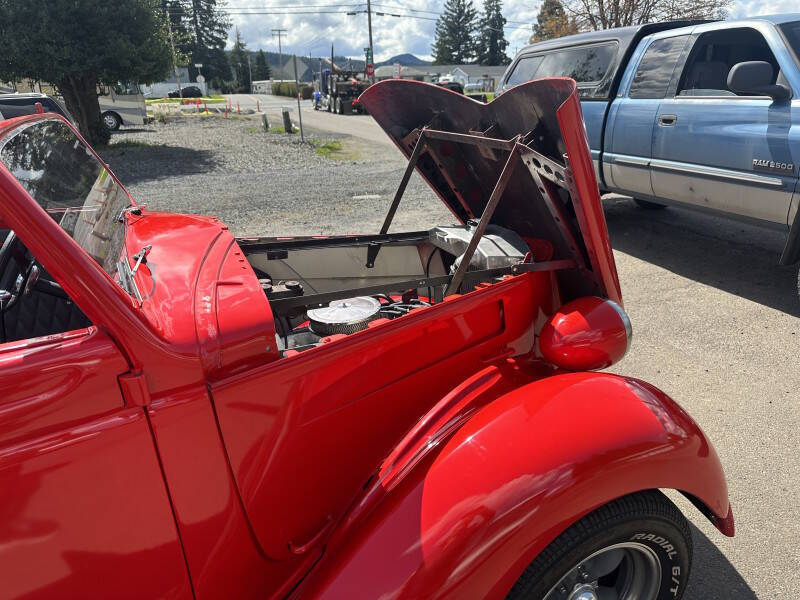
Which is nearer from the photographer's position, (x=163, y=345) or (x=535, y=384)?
(x=163, y=345)

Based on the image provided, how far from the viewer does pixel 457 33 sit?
8250 cm

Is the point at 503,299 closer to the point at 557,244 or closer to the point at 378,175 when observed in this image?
the point at 557,244

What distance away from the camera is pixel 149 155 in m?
15.1

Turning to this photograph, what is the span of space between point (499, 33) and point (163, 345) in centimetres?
9140

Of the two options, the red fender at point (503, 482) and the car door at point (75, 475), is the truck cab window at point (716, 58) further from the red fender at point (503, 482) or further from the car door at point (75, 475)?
the car door at point (75, 475)

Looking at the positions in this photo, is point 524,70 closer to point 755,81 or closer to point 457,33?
point 755,81

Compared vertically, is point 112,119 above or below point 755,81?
below

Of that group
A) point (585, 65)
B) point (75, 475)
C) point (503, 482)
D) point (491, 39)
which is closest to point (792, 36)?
point (585, 65)

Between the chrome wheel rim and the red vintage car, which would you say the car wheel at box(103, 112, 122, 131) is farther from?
the chrome wheel rim

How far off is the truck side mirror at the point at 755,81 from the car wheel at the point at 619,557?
409 cm

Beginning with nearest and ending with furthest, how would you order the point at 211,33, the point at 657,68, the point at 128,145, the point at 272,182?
the point at 657,68 → the point at 272,182 → the point at 128,145 → the point at 211,33

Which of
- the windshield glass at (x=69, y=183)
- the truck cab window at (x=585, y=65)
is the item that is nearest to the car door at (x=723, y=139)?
the truck cab window at (x=585, y=65)

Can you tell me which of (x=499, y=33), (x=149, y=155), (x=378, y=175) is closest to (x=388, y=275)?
(x=378, y=175)

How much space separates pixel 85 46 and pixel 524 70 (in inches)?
505
